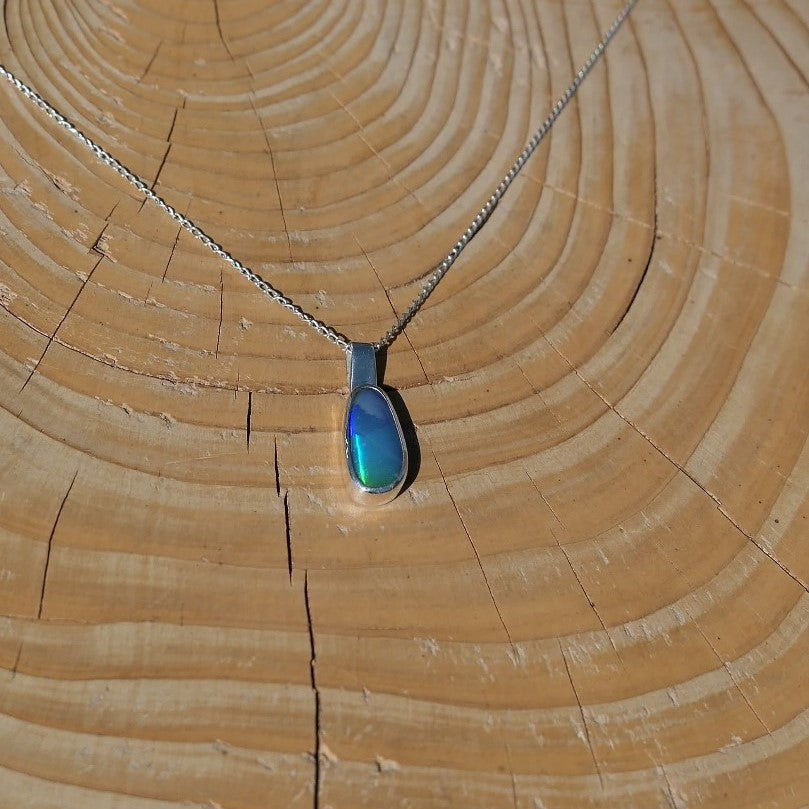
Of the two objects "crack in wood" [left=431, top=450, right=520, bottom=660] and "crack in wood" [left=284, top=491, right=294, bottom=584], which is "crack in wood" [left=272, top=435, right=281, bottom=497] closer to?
"crack in wood" [left=284, top=491, right=294, bottom=584]

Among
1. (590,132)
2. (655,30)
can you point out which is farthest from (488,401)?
(655,30)

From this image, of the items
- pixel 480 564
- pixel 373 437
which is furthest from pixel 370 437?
pixel 480 564

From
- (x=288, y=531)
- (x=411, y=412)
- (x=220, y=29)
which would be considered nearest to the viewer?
(x=288, y=531)

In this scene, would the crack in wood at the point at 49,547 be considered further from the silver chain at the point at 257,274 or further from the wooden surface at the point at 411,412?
the silver chain at the point at 257,274

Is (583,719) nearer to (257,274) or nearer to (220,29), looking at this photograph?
(257,274)

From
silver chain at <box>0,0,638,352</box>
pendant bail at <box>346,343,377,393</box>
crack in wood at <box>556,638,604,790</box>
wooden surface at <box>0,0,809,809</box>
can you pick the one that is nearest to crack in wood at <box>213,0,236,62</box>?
wooden surface at <box>0,0,809,809</box>

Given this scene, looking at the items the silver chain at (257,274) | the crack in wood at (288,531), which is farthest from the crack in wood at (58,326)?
the crack in wood at (288,531)
